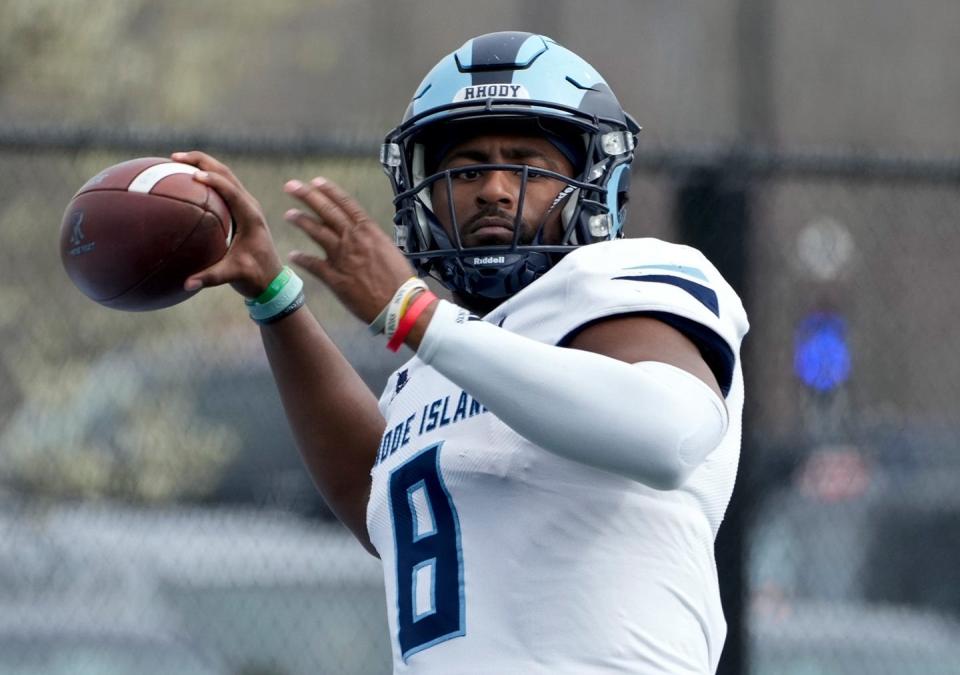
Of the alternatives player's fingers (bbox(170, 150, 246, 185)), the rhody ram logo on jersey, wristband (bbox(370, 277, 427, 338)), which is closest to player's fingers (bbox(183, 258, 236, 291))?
player's fingers (bbox(170, 150, 246, 185))

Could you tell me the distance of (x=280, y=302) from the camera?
305 cm

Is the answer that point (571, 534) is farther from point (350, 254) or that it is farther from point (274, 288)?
point (274, 288)

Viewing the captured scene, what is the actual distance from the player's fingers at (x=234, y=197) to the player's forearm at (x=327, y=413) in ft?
1.26

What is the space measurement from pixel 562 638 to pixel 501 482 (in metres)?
0.24

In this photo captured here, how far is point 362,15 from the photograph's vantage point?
12.8 m

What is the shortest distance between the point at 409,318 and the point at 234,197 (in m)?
0.50

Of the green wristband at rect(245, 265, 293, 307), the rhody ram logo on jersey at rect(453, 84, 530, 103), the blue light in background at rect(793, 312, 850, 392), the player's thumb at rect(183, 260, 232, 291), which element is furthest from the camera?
the blue light in background at rect(793, 312, 850, 392)

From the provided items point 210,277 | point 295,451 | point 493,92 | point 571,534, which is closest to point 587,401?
point 571,534

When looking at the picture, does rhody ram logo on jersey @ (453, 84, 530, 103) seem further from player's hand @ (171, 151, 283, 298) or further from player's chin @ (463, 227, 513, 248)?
player's hand @ (171, 151, 283, 298)

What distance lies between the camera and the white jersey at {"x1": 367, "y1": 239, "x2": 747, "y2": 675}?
2424 mm

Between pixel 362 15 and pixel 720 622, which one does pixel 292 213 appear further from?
pixel 362 15

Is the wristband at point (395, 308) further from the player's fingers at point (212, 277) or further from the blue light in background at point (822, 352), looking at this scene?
the blue light in background at point (822, 352)

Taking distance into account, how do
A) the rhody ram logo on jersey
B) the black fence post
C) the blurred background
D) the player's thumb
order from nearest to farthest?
the player's thumb → the rhody ram logo on jersey → the blurred background → the black fence post

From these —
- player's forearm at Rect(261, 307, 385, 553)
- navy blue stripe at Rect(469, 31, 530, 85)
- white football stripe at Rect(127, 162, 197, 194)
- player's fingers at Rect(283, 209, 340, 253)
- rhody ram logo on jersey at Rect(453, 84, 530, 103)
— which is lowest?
player's forearm at Rect(261, 307, 385, 553)
